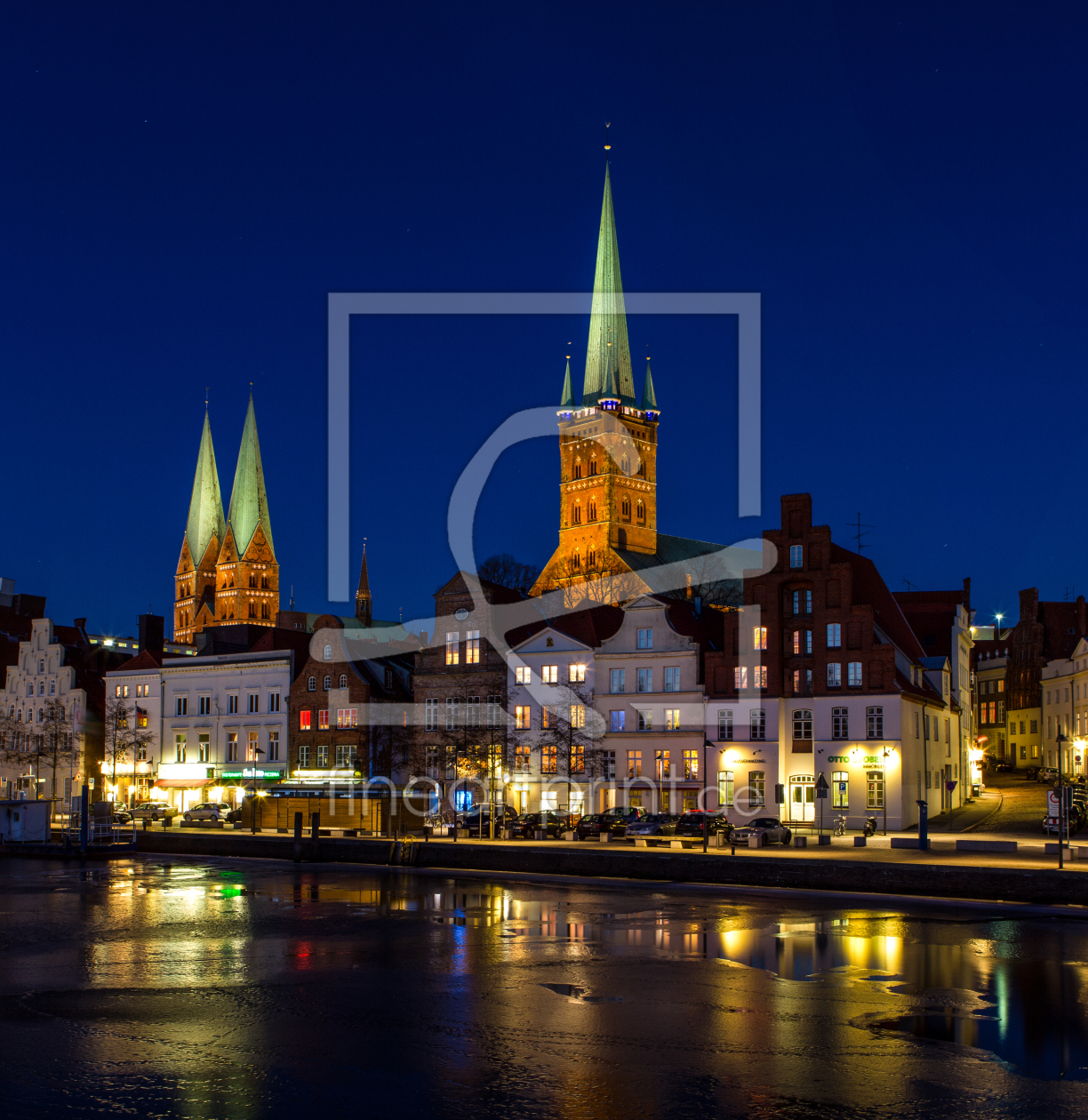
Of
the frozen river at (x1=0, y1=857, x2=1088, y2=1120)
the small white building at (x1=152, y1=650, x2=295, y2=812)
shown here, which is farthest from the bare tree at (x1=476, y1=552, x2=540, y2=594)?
the frozen river at (x1=0, y1=857, x2=1088, y2=1120)

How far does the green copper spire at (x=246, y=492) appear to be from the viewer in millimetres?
192750

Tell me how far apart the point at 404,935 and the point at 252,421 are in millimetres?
167325

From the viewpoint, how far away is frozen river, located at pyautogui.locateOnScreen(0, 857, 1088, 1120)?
15.7 m

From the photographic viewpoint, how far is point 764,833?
5359cm

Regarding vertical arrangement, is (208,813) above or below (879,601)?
below

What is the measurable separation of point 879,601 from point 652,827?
24685 mm

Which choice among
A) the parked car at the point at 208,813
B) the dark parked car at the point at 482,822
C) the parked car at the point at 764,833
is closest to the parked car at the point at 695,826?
the parked car at the point at 764,833

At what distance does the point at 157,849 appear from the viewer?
63.7 meters

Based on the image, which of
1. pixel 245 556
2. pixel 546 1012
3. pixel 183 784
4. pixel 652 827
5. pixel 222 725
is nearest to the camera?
pixel 546 1012

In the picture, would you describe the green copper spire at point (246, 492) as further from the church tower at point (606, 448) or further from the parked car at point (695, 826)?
the parked car at point (695, 826)

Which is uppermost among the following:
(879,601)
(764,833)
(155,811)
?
(879,601)

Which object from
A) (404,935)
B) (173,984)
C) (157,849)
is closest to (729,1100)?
(173,984)

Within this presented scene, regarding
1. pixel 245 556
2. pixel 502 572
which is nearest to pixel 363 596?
pixel 245 556

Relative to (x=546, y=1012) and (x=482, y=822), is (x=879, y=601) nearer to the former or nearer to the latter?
(x=482, y=822)
